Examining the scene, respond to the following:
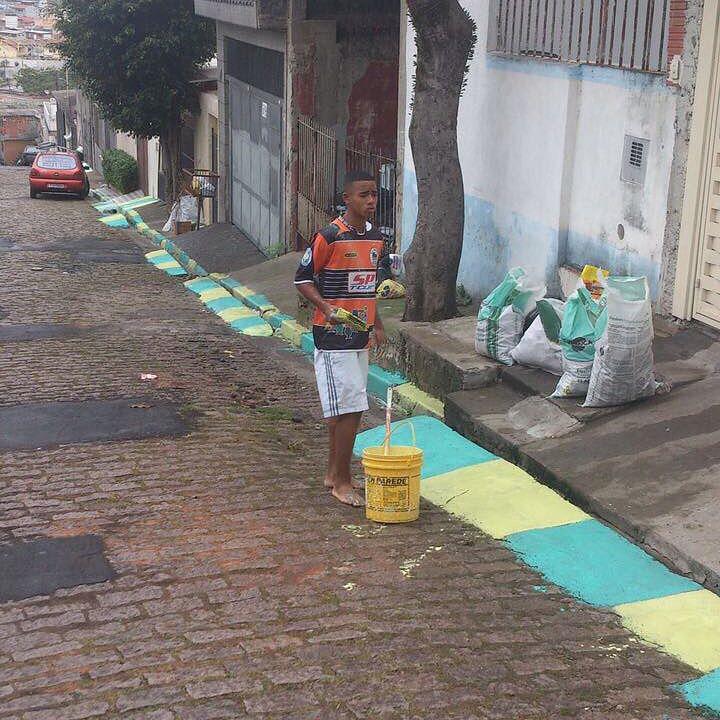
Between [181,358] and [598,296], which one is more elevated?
[598,296]

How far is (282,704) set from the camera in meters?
4.04

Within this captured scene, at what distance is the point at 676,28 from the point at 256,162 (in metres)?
11.6

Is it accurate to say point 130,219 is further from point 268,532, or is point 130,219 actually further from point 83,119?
point 83,119

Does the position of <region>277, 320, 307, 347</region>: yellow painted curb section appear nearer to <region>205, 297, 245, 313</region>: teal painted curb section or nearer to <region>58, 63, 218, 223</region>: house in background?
<region>205, 297, 245, 313</region>: teal painted curb section

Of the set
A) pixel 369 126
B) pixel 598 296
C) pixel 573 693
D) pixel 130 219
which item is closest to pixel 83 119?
pixel 130 219

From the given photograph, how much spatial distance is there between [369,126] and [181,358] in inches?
242

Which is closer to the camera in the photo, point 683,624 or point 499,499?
point 683,624

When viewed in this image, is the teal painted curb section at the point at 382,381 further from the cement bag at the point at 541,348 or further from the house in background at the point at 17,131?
the house in background at the point at 17,131

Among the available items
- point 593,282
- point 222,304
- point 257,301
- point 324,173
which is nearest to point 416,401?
point 593,282

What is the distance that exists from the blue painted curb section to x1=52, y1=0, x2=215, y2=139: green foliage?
19764 millimetres

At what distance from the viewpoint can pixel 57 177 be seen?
31109 millimetres

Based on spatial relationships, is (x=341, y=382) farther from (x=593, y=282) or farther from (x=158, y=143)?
(x=158, y=143)

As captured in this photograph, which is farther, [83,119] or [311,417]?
[83,119]

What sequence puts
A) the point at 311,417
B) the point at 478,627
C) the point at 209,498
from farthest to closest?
1. the point at 311,417
2. the point at 209,498
3. the point at 478,627
